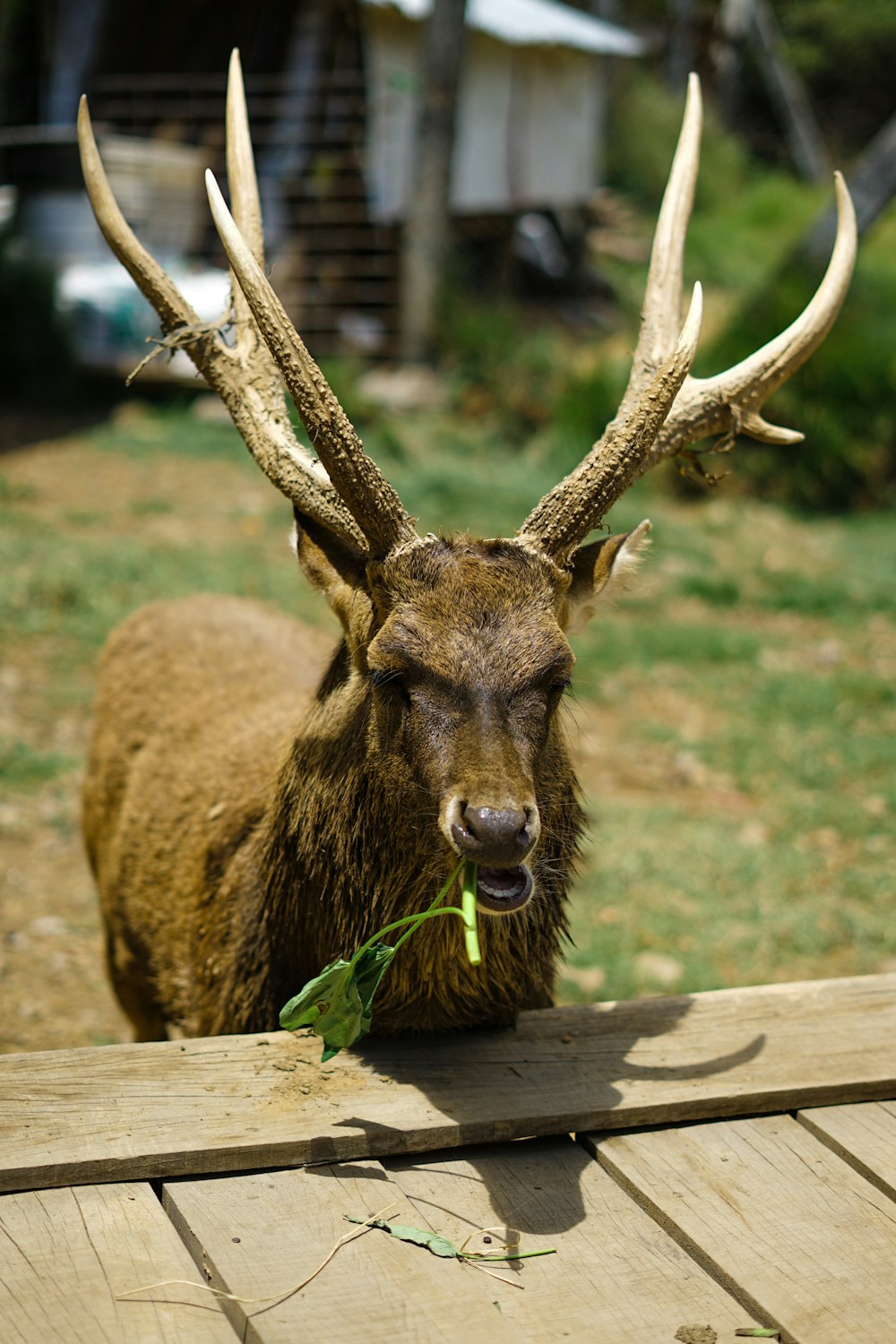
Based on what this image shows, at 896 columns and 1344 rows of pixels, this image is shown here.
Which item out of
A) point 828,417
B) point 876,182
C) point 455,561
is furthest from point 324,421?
point 876,182

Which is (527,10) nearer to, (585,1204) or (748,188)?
(748,188)

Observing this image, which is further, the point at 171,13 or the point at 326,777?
the point at 171,13

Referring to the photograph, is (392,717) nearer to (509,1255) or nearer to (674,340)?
(509,1255)

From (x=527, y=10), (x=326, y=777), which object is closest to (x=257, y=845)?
(x=326, y=777)

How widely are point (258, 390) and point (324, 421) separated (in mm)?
741

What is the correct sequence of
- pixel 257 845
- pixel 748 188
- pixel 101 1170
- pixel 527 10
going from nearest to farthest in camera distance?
pixel 101 1170 → pixel 257 845 → pixel 527 10 → pixel 748 188

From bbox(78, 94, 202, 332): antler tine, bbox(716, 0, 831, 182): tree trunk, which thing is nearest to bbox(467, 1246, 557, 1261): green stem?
bbox(78, 94, 202, 332): antler tine

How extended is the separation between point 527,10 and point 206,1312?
57.9ft

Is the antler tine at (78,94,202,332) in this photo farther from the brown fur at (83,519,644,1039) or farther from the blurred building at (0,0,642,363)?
the blurred building at (0,0,642,363)

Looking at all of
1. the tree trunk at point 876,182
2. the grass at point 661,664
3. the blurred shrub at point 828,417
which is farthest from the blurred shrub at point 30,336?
the tree trunk at point 876,182

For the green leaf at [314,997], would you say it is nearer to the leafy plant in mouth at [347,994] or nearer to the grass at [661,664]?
the leafy plant in mouth at [347,994]

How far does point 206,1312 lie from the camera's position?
2170 millimetres

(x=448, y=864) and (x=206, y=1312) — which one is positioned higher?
(x=448, y=864)

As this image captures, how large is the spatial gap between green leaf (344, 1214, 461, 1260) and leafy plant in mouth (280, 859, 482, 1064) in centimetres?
39
